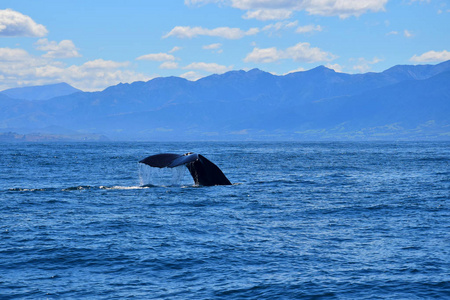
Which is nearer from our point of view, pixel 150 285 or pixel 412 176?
pixel 150 285

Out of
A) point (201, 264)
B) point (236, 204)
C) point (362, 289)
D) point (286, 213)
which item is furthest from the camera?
point (236, 204)

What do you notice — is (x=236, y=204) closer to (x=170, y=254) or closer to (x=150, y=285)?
(x=170, y=254)

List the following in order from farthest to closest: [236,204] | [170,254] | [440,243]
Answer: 1. [236,204]
2. [440,243]
3. [170,254]

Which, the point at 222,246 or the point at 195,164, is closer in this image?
the point at 222,246

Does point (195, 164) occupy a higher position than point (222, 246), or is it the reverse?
point (195, 164)

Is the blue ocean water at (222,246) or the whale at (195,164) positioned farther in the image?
the whale at (195,164)

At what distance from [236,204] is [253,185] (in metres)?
10.2

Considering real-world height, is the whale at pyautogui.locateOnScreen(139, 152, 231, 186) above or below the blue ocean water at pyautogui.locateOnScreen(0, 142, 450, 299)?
above

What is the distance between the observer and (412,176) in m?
44.7

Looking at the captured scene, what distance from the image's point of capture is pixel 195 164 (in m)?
27.7

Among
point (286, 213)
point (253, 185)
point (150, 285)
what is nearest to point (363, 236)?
point (286, 213)

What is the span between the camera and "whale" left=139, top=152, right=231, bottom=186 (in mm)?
22906

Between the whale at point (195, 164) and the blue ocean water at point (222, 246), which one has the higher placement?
the whale at point (195, 164)

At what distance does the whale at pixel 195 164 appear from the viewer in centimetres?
2291
